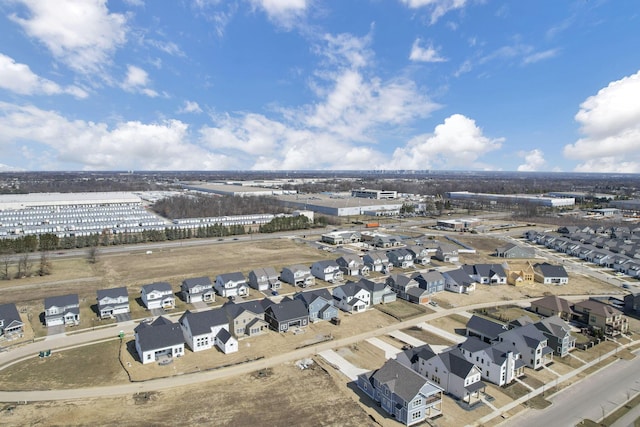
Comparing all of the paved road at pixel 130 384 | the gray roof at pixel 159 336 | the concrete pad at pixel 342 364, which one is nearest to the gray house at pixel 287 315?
the paved road at pixel 130 384

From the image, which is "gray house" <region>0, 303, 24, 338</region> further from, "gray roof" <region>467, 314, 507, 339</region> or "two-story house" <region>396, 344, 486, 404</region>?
"gray roof" <region>467, 314, 507, 339</region>

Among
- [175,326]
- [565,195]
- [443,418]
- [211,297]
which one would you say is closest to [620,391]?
[443,418]

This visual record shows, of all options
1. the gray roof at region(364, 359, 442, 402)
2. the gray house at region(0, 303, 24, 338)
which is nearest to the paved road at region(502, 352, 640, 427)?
the gray roof at region(364, 359, 442, 402)

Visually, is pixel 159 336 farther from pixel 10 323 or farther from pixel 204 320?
pixel 10 323

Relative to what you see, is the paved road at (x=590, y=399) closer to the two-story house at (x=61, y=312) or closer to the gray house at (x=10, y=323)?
the two-story house at (x=61, y=312)

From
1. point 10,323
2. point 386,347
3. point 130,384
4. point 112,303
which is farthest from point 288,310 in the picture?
point 10,323

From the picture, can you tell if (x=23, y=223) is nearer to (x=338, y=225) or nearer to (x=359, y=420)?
(x=338, y=225)
